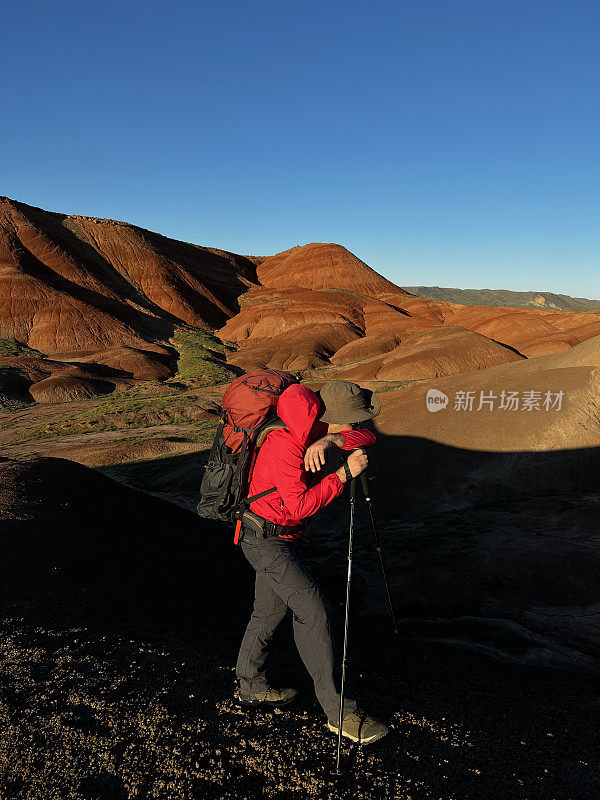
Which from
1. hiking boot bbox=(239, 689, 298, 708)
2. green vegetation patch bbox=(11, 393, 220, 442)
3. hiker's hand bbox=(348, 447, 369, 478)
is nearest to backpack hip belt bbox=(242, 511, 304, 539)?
hiker's hand bbox=(348, 447, 369, 478)

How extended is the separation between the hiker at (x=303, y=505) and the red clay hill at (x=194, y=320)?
49632mm

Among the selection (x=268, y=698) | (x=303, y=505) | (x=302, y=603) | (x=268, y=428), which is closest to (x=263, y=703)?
(x=268, y=698)

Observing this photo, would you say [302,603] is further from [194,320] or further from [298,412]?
[194,320]

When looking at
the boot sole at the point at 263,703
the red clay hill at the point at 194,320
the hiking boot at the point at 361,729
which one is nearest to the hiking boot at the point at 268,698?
the boot sole at the point at 263,703

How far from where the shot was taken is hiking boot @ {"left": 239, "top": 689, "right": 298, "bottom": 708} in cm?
399

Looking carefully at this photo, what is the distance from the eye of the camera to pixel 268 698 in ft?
13.2

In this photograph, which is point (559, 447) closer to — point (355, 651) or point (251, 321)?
point (355, 651)

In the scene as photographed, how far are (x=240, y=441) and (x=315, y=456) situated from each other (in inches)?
27.3

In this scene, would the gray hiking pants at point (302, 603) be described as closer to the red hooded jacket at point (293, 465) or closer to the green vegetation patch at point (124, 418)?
the red hooded jacket at point (293, 465)

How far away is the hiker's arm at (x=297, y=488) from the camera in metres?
3.48

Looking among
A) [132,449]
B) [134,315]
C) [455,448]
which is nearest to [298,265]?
[134,315]

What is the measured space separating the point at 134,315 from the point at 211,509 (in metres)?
89.7

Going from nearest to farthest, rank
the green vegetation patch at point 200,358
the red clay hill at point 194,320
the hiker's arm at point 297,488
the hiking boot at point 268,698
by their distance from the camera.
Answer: the hiker's arm at point 297,488 < the hiking boot at point 268,698 < the red clay hill at point 194,320 < the green vegetation patch at point 200,358

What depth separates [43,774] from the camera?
335 cm
